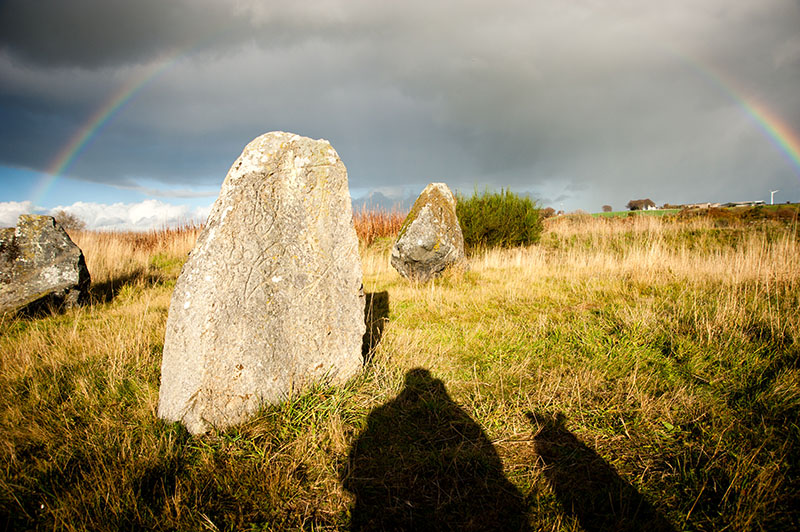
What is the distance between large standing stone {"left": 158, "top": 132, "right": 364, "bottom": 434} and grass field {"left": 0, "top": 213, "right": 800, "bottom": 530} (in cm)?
22

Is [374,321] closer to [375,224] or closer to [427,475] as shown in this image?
[427,475]

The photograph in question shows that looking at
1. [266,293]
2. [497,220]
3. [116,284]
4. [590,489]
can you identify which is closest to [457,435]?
[590,489]

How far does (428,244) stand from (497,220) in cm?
525

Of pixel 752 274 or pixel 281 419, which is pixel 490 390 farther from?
pixel 752 274

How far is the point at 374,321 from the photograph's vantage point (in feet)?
17.2

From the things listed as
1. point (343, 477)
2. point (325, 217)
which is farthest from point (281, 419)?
point (325, 217)

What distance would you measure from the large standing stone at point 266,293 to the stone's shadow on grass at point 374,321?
0.65m

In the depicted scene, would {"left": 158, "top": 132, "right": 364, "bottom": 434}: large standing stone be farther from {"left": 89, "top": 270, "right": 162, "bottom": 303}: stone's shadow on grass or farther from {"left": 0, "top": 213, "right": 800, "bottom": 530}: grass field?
{"left": 89, "top": 270, "right": 162, "bottom": 303}: stone's shadow on grass

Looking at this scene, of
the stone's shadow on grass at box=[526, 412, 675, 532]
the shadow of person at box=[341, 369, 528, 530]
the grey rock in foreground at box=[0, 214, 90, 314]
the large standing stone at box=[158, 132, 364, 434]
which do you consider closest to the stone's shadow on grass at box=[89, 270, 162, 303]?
the grey rock in foreground at box=[0, 214, 90, 314]

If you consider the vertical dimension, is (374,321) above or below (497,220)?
below

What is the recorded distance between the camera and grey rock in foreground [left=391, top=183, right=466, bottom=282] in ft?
26.0

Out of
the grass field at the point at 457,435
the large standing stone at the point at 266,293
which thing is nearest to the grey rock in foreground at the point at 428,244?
the grass field at the point at 457,435

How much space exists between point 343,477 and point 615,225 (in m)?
18.1

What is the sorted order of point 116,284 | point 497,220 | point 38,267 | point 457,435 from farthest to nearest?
point 497,220, point 116,284, point 38,267, point 457,435
